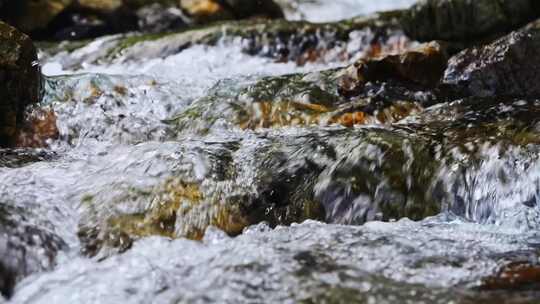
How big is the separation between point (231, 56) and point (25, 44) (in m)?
3.77

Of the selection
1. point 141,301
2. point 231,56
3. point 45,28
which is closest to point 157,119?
point 231,56

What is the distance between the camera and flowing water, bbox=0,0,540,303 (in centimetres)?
300

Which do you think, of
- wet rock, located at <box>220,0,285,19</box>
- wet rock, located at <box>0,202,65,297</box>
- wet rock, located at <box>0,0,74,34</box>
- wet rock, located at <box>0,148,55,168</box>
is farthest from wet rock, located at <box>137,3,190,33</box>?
wet rock, located at <box>0,202,65,297</box>

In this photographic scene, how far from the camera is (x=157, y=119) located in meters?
6.38

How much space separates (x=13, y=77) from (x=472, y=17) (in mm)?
4971

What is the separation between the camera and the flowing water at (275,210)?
3.00m

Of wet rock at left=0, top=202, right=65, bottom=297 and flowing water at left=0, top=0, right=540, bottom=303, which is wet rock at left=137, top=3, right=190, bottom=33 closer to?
flowing water at left=0, top=0, right=540, bottom=303

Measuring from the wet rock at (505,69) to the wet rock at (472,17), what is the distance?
0.78 meters

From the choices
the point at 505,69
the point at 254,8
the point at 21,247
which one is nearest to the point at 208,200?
the point at 21,247

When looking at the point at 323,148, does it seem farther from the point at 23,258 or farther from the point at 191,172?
the point at 23,258

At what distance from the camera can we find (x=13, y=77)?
577 centimetres

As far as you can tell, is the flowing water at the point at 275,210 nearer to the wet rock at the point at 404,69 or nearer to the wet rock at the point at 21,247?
the wet rock at the point at 21,247

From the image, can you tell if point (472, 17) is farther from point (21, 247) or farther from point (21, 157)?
point (21, 247)

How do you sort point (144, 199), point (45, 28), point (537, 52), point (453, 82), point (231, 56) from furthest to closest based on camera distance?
point (45, 28) → point (231, 56) → point (453, 82) → point (537, 52) → point (144, 199)
